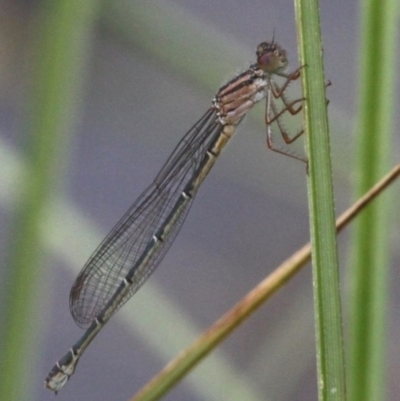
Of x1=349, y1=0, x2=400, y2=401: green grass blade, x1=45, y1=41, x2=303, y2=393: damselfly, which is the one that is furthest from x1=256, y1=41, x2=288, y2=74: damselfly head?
x1=349, y1=0, x2=400, y2=401: green grass blade

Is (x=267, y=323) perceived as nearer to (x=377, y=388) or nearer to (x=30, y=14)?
(x=377, y=388)

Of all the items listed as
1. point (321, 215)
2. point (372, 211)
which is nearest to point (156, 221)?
point (372, 211)

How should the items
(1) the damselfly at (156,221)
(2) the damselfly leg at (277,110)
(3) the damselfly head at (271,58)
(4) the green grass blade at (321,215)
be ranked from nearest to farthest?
(4) the green grass blade at (321,215)
(2) the damselfly leg at (277,110)
(3) the damselfly head at (271,58)
(1) the damselfly at (156,221)

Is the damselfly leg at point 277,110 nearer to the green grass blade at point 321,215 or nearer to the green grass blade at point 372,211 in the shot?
the green grass blade at point 372,211

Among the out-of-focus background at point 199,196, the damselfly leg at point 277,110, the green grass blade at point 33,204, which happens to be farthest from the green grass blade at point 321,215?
the out-of-focus background at point 199,196

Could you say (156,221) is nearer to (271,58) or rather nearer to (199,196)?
(271,58)

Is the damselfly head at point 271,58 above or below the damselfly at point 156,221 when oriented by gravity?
above

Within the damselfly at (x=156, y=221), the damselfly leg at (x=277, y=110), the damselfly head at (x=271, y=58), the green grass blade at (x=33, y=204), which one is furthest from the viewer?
the damselfly at (x=156, y=221)
